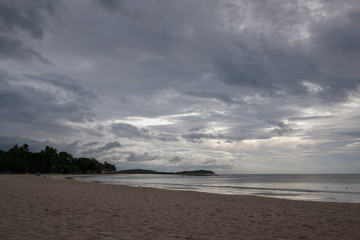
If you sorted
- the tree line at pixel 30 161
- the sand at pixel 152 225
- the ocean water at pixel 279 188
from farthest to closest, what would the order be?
the tree line at pixel 30 161 < the ocean water at pixel 279 188 < the sand at pixel 152 225

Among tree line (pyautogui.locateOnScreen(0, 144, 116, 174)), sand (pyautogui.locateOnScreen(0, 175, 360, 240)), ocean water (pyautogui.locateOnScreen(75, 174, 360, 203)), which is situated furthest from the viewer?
tree line (pyautogui.locateOnScreen(0, 144, 116, 174))

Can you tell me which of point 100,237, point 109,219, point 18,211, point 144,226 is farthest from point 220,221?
point 18,211

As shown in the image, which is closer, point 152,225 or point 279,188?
point 152,225

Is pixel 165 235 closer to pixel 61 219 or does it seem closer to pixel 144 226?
pixel 144 226

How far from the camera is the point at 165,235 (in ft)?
24.4

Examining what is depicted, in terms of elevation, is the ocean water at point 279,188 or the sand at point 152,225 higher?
the sand at point 152,225

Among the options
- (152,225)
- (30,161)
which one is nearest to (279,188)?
(152,225)

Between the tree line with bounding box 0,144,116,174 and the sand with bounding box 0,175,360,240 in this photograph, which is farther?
the tree line with bounding box 0,144,116,174

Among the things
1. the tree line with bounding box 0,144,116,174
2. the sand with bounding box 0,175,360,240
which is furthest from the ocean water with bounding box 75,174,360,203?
the tree line with bounding box 0,144,116,174

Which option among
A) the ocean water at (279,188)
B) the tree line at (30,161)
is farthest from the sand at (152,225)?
the tree line at (30,161)

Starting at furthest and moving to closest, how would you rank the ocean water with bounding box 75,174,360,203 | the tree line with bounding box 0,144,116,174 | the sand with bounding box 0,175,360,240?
the tree line with bounding box 0,144,116,174, the ocean water with bounding box 75,174,360,203, the sand with bounding box 0,175,360,240

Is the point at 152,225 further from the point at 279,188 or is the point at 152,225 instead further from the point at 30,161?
the point at 30,161

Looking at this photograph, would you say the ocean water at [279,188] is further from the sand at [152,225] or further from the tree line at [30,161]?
the tree line at [30,161]

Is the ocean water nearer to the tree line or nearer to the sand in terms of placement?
the sand
